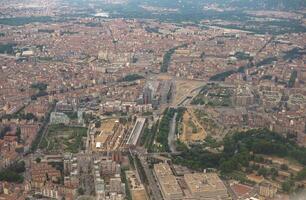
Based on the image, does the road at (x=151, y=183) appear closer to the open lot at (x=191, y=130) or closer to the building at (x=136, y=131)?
the building at (x=136, y=131)

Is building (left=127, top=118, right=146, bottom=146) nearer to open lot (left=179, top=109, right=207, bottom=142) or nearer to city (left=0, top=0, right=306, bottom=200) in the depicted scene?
city (left=0, top=0, right=306, bottom=200)

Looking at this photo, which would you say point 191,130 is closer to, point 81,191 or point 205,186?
point 205,186

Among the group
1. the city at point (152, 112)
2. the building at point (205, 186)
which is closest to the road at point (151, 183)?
the city at point (152, 112)

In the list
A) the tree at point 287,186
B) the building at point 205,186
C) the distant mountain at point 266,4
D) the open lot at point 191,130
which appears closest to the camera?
the building at point 205,186

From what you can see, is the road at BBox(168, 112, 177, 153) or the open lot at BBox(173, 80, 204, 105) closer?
the road at BBox(168, 112, 177, 153)

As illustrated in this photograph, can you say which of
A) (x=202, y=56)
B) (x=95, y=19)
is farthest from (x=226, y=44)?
(x=95, y=19)

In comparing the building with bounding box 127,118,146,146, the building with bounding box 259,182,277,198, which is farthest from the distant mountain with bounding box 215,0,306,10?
the building with bounding box 259,182,277,198
